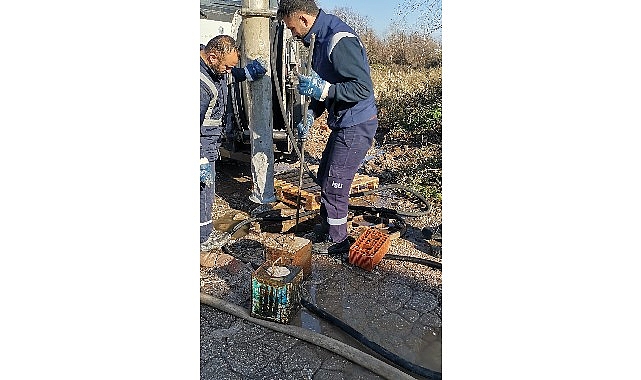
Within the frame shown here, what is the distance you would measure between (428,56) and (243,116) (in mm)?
2187

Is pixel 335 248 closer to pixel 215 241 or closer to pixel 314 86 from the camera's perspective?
pixel 215 241

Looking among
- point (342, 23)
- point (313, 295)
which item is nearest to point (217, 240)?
point (313, 295)

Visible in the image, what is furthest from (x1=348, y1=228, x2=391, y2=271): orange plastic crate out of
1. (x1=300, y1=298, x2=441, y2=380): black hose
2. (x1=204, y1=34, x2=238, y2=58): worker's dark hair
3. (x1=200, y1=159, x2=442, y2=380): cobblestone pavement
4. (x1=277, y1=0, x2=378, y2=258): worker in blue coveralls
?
(x1=204, y1=34, x2=238, y2=58): worker's dark hair

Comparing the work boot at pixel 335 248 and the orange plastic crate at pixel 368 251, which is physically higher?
the orange plastic crate at pixel 368 251

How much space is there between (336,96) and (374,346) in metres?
1.22

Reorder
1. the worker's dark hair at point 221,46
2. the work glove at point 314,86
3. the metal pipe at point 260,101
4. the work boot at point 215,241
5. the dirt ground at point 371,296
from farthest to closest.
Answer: the metal pipe at point 260,101
the work boot at point 215,241
the work glove at point 314,86
the worker's dark hair at point 221,46
the dirt ground at point 371,296

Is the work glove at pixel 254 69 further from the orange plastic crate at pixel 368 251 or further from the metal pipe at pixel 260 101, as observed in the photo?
the orange plastic crate at pixel 368 251

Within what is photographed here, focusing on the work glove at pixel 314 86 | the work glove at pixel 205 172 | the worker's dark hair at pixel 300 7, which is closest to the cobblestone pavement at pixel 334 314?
the work glove at pixel 205 172

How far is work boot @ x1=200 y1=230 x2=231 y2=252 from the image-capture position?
2.59m

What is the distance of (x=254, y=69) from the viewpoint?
284cm

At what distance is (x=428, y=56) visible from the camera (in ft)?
5.97

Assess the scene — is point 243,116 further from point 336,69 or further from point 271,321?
point 271,321

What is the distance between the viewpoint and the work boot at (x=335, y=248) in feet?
8.63

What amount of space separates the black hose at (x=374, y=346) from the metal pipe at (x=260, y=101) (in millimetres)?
1296
